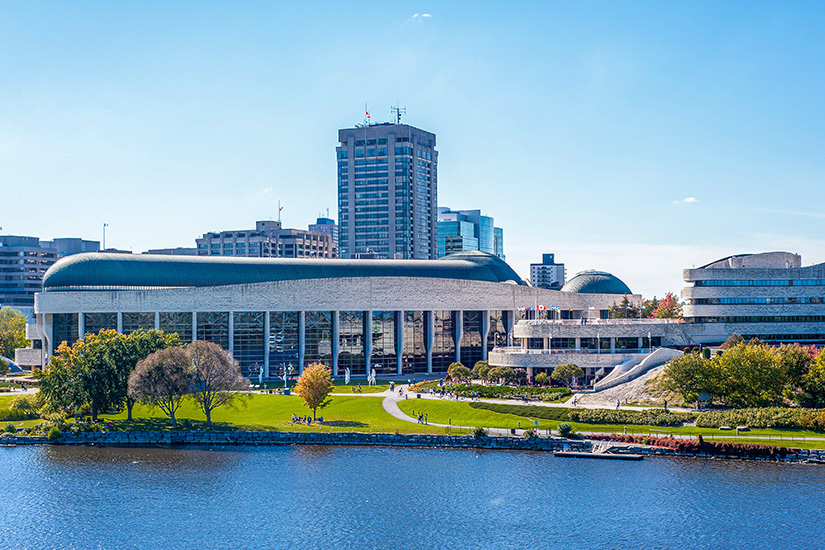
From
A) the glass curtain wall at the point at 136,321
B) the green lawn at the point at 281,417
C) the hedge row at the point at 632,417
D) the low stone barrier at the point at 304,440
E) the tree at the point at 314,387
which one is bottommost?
the low stone barrier at the point at 304,440

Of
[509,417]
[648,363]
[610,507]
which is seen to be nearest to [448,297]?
[648,363]

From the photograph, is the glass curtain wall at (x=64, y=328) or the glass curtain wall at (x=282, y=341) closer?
the glass curtain wall at (x=64, y=328)

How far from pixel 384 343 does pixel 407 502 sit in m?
97.5

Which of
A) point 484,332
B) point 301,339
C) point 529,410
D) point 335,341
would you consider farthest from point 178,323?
point 529,410

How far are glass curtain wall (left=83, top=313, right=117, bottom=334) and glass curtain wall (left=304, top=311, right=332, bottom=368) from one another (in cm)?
3285

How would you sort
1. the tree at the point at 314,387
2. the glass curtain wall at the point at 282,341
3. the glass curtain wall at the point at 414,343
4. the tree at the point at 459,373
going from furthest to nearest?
1. the glass curtain wall at the point at 414,343
2. the glass curtain wall at the point at 282,341
3. the tree at the point at 459,373
4. the tree at the point at 314,387

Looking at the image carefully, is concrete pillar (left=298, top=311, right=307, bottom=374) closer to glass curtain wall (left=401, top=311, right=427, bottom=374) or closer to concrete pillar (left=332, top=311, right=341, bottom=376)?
concrete pillar (left=332, top=311, right=341, bottom=376)

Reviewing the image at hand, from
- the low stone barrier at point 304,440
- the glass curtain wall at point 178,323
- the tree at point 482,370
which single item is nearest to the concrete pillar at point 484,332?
the tree at point 482,370

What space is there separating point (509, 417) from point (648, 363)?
26.8m

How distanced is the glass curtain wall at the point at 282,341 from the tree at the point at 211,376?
48.2 meters

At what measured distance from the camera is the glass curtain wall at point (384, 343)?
17312cm

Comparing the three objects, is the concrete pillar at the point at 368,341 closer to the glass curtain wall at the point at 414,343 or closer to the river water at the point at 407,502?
the glass curtain wall at the point at 414,343

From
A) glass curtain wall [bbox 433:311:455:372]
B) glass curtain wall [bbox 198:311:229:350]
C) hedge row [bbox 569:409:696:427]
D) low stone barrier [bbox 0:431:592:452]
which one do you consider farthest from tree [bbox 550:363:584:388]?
glass curtain wall [bbox 198:311:229:350]

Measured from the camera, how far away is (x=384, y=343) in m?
174
